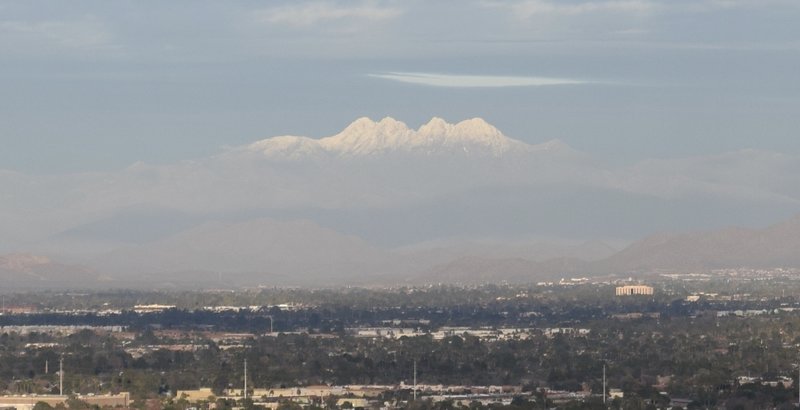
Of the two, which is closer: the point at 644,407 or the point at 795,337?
the point at 644,407

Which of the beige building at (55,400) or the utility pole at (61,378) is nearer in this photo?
the beige building at (55,400)

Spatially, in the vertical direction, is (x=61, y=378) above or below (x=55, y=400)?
above

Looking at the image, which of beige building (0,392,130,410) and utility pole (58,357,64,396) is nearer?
beige building (0,392,130,410)

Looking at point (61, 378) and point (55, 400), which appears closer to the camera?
point (55, 400)

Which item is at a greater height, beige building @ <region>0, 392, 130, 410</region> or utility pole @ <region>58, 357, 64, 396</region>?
utility pole @ <region>58, 357, 64, 396</region>

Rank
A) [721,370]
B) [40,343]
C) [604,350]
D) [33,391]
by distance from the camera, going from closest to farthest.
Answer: [33,391] → [721,370] → [604,350] → [40,343]

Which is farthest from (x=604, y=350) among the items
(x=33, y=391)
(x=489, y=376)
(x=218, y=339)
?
(x=33, y=391)

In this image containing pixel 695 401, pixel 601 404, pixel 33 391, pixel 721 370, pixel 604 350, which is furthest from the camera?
pixel 604 350

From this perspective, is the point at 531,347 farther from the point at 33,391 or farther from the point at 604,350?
the point at 33,391

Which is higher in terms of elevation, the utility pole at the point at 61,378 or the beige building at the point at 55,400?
the utility pole at the point at 61,378
